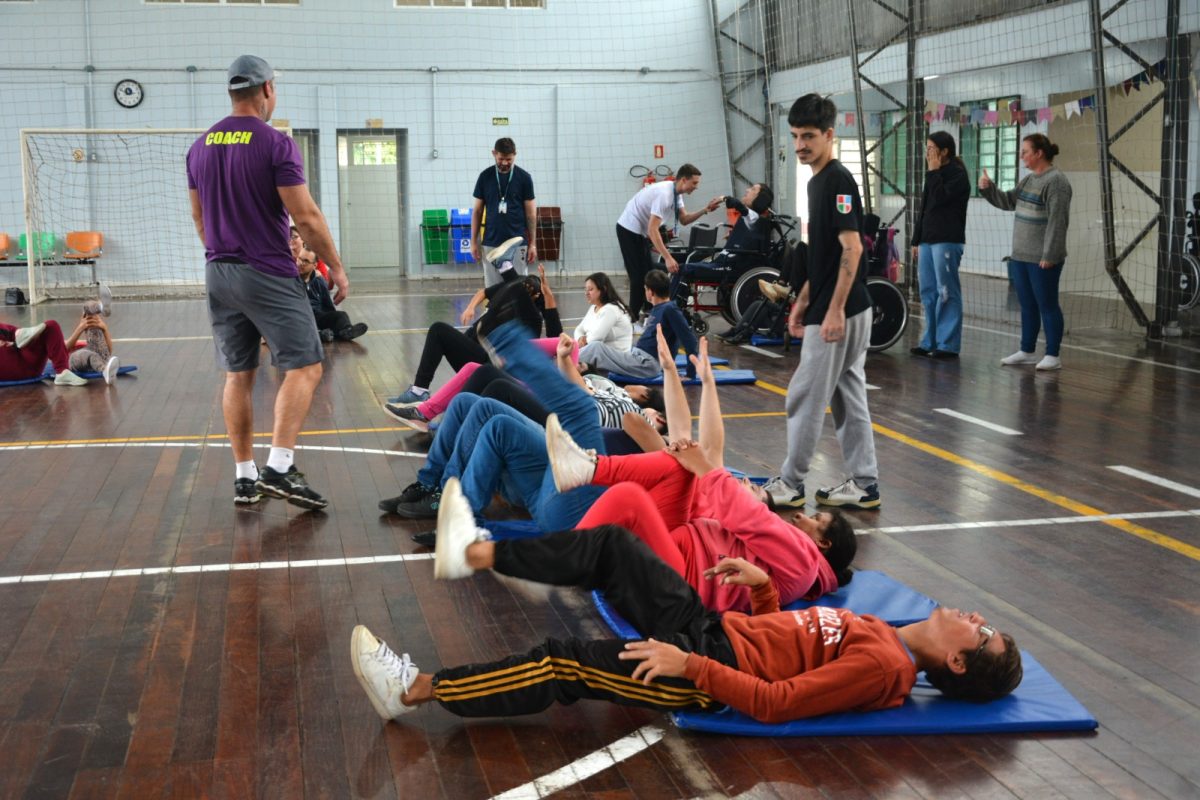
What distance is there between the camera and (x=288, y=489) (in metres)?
4.95

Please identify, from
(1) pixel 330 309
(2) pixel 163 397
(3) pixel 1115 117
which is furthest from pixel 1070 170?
(2) pixel 163 397

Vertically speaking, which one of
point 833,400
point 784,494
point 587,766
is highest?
point 833,400

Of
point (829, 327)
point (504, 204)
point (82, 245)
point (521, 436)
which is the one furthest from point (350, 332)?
point (82, 245)

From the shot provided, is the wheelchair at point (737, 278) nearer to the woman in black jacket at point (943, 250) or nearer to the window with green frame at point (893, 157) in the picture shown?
the woman in black jacket at point (943, 250)

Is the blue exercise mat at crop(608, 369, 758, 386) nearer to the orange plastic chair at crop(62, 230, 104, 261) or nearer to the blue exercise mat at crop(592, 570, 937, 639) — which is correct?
the blue exercise mat at crop(592, 570, 937, 639)

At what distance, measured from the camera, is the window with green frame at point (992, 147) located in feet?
48.6

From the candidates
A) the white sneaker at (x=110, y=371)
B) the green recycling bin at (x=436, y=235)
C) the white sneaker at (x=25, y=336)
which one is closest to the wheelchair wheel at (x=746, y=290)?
the white sneaker at (x=110, y=371)

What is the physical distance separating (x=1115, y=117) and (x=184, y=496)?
11.6 m

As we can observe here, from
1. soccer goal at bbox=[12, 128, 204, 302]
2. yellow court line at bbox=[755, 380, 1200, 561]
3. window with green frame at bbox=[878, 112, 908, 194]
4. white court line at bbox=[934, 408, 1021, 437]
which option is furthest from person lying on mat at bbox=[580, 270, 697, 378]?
window with green frame at bbox=[878, 112, 908, 194]

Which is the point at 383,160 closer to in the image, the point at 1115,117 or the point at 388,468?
the point at 1115,117

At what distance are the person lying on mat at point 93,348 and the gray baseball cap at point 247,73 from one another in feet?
13.4

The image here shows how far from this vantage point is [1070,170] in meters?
14.0

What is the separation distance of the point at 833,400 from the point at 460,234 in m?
12.9

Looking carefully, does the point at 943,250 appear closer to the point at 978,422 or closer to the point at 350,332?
the point at 978,422
